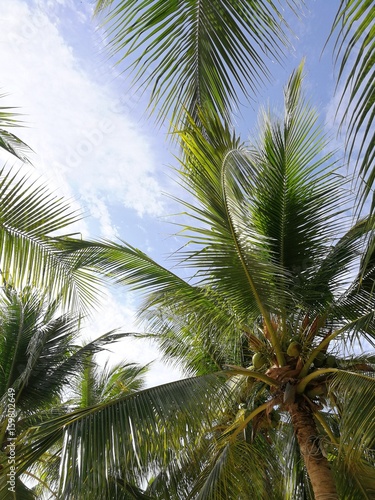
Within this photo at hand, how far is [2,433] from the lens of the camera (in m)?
6.75

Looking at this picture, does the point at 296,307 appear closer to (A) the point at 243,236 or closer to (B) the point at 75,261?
(A) the point at 243,236

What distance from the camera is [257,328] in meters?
5.11

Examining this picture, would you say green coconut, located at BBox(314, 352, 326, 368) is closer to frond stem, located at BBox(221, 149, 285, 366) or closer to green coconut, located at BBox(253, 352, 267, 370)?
frond stem, located at BBox(221, 149, 285, 366)

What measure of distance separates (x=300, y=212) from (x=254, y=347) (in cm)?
146

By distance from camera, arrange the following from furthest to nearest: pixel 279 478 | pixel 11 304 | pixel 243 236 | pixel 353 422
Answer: pixel 11 304, pixel 279 478, pixel 243 236, pixel 353 422

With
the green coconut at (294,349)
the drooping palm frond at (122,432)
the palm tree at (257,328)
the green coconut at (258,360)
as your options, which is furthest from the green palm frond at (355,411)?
the drooping palm frond at (122,432)

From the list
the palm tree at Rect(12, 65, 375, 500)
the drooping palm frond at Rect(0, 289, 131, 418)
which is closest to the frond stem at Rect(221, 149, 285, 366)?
the palm tree at Rect(12, 65, 375, 500)

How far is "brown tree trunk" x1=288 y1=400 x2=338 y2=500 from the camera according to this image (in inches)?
171

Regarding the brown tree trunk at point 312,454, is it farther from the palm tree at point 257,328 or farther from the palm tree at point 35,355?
the palm tree at point 35,355

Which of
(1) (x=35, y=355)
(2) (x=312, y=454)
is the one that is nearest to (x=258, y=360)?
(2) (x=312, y=454)

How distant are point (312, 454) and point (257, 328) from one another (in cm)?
126

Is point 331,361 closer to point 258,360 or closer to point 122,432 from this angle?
point 258,360

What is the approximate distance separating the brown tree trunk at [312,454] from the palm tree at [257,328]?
0.04 ft

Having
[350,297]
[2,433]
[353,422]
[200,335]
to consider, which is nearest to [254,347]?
[200,335]
